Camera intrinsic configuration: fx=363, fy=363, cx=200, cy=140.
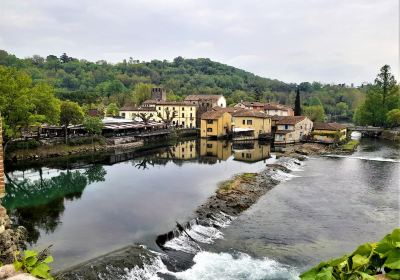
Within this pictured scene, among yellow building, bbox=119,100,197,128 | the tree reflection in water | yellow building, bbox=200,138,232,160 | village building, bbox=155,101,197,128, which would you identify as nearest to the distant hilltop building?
yellow building, bbox=119,100,197,128

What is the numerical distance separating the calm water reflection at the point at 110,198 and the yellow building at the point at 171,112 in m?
32.2

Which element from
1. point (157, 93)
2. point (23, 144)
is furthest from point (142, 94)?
point (23, 144)

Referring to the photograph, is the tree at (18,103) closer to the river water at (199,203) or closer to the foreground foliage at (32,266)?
Answer: the river water at (199,203)

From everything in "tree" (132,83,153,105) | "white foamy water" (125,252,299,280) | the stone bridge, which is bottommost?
"white foamy water" (125,252,299,280)

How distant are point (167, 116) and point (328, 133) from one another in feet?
98.4

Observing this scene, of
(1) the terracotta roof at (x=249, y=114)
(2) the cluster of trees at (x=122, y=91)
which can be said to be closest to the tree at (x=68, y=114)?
(2) the cluster of trees at (x=122, y=91)

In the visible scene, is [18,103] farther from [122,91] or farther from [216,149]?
[122,91]

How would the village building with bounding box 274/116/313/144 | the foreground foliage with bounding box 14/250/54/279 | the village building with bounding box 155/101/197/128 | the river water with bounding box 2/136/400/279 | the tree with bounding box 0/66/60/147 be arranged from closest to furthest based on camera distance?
the foreground foliage with bounding box 14/250/54/279 < the river water with bounding box 2/136/400/279 < the tree with bounding box 0/66/60/147 < the village building with bounding box 274/116/313/144 < the village building with bounding box 155/101/197/128

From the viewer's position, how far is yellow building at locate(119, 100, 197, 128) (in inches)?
2977

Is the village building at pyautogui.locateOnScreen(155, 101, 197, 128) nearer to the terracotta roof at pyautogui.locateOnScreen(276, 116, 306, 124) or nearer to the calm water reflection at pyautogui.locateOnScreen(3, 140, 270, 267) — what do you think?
the terracotta roof at pyautogui.locateOnScreen(276, 116, 306, 124)

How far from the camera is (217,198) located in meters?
25.3

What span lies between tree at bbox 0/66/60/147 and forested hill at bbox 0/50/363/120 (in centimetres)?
4717

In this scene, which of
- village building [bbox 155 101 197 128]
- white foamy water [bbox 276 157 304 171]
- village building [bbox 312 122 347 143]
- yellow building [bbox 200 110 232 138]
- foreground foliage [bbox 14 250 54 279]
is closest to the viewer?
foreground foliage [bbox 14 250 54 279]

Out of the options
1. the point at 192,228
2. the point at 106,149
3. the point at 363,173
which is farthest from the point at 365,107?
the point at 192,228
